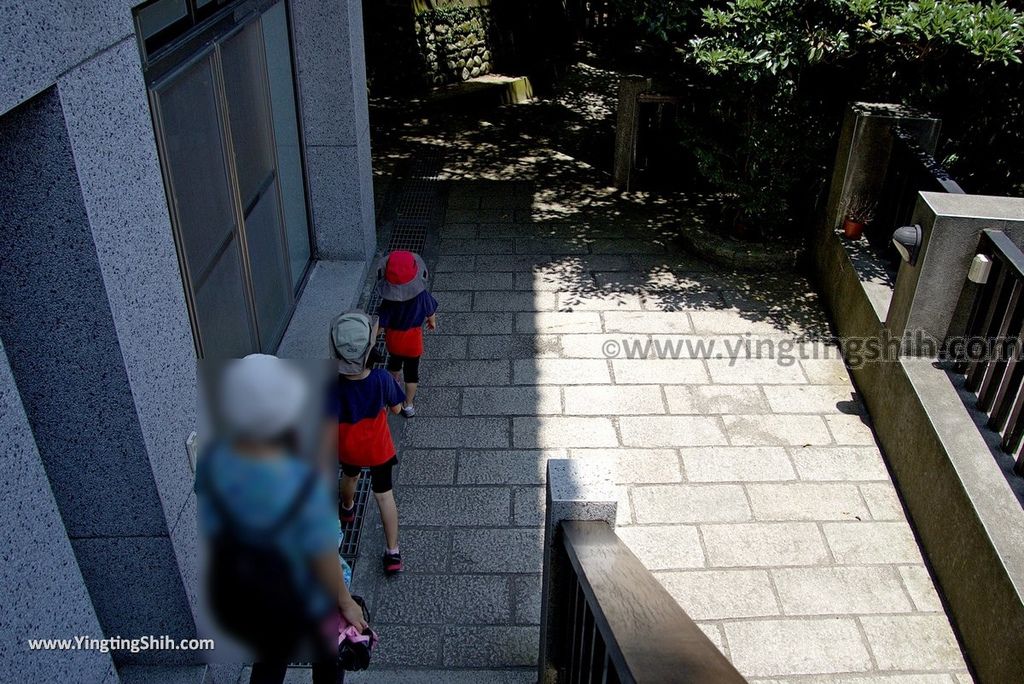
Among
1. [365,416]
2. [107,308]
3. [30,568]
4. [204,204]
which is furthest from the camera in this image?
[204,204]

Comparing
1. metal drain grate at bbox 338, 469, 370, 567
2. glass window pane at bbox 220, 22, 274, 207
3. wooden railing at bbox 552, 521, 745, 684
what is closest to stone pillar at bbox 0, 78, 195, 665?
metal drain grate at bbox 338, 469, 370, 567

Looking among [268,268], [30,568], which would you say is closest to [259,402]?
[30,568]

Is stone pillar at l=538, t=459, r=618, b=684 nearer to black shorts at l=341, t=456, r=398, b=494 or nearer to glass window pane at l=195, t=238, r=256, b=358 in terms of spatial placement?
black shorts at l=341, t=456, r=398, b=494

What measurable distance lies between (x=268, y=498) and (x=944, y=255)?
4.74m

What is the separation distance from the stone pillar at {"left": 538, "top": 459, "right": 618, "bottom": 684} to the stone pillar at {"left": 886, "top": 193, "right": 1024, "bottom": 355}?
131 inches

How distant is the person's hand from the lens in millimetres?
3463

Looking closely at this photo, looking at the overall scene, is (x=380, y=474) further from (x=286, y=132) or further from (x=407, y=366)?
(x=286, y=132)

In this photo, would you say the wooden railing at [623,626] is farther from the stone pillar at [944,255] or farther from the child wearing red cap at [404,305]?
the stone pillar at [944,255]

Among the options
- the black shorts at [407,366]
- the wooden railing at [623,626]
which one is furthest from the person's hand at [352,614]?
the black shorts at [407,366]

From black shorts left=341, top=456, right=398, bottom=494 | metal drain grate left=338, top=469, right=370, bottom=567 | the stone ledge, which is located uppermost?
A: black shorts left=341, top=456, right=398, bottom=494

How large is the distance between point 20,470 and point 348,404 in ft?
5.90

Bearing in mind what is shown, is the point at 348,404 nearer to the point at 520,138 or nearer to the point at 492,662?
the point at 492,662

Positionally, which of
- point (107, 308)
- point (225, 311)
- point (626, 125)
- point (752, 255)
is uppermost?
point (107, 308)

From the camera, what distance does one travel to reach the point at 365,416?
439 centimetres
